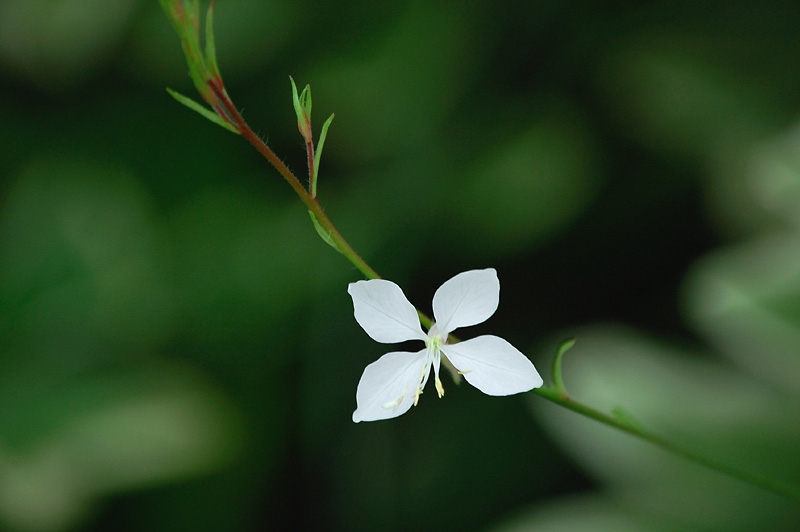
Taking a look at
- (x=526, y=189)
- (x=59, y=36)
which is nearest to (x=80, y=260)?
(x=59, y=36)

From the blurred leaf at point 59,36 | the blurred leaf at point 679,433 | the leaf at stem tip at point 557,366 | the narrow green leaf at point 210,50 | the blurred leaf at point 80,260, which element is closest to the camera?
the narrow green leaf at point 210,50

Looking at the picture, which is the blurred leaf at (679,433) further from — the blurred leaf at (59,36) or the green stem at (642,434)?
the blurred leaf at (59,36)

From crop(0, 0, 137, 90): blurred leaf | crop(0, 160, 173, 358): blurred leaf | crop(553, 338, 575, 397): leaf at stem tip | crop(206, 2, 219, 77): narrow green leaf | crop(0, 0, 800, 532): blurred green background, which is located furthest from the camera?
crop(0, 0, 137, 90): blurred leaf

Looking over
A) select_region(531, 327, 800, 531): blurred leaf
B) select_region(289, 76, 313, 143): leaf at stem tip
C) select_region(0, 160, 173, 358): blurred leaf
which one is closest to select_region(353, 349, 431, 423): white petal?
select_region(289, 76, 313, 143): leaf at stem tip

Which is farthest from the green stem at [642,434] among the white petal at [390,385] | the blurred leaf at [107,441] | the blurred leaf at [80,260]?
the blurred leaf at [80,260]

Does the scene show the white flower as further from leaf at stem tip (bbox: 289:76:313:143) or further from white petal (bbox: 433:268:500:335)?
leaf at stem tip (bbox: 289:76:313:143)

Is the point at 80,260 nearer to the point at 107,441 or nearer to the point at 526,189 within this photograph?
the point at 107,441
